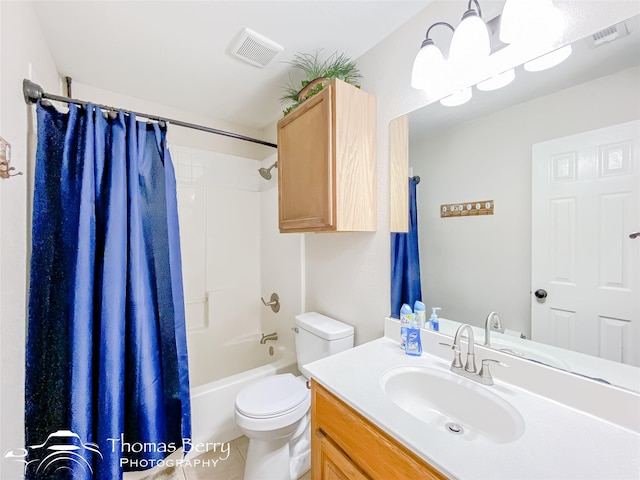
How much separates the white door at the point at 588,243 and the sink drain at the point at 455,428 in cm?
42

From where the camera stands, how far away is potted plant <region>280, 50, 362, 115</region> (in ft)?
4.31

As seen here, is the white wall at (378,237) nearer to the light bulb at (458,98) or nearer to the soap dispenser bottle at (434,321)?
the light bulb at (458,98)

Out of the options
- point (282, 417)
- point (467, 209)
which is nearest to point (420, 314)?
point (467, 209)

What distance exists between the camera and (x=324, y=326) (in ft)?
4.97

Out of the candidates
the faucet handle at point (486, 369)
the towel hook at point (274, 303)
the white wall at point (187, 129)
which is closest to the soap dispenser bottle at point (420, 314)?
the faucet handle at point (486, 369)

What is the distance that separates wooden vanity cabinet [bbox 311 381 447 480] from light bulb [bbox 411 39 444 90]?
131 cm

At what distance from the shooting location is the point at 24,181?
111cm

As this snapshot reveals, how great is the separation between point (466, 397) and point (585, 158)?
0.86 meters

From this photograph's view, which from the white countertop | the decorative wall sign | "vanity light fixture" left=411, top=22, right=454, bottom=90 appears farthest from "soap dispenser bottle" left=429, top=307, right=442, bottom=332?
"vanity light fixture" left=411, top=22, right=454, bottom=90

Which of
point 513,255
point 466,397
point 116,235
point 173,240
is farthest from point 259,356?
point 513,255

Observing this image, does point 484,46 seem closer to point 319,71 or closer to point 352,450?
point 319,71

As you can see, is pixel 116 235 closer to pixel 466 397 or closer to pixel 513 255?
pixel 466 397

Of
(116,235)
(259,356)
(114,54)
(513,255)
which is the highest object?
(114,54)

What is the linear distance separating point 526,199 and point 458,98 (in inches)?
19.7
